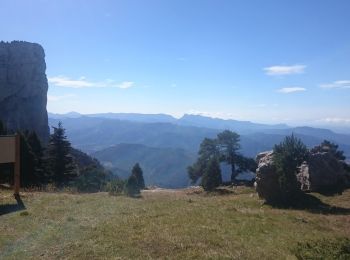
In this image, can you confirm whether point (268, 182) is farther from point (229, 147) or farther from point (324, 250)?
point (229, 147)

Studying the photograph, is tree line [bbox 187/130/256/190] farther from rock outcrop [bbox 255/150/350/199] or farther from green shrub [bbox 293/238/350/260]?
green shrub [bbox 293/238/350/260]

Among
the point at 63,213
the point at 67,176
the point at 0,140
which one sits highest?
the point at 0,140

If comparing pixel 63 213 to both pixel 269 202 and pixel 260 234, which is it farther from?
pixel 269 202

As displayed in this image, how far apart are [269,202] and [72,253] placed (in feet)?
66.2

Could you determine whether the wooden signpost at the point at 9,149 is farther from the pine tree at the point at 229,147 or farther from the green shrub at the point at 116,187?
the pine tree at the point at 229,147

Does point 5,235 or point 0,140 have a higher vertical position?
point 0,140

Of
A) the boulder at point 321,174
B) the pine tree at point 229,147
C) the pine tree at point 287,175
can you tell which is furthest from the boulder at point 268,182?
the pine tree at point 229,147

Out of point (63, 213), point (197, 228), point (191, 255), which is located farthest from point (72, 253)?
point (63, 213)

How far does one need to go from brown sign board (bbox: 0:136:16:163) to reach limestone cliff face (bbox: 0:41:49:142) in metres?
158

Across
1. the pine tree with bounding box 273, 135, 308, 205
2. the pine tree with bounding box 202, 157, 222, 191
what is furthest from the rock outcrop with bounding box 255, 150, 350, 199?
Result: the pine tree with bounding box 202, 157, 222, 191

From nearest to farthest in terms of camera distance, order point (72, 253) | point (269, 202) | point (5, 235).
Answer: point (72, 253) → point (5, 235) → point (269, 202)

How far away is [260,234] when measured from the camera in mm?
17797

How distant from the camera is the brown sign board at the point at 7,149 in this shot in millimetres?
25359

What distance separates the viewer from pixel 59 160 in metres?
60.2
